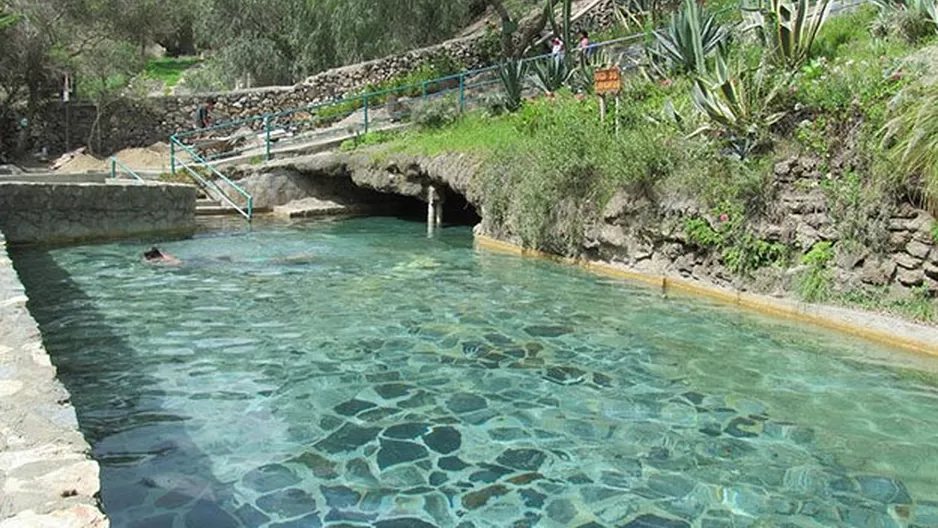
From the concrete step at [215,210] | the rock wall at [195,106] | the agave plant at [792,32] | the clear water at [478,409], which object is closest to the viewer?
the clear water at [478,409]

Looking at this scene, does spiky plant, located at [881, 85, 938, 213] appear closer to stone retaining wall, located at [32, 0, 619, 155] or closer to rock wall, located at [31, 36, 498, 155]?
stone retaining wall, located at [32, 0, 619, 155]

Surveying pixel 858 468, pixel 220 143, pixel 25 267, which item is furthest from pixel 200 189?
pixel 858 468

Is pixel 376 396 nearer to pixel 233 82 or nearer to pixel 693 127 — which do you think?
pixel 693 127

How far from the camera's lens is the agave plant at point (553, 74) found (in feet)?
61.1

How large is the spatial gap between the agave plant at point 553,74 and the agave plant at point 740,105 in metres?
7.34

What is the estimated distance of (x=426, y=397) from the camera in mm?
6871

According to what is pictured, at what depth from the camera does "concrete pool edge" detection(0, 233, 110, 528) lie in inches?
115

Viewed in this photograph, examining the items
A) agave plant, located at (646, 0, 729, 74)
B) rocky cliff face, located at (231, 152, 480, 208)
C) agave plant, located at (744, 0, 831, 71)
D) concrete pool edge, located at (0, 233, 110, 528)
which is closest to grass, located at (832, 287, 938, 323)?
agave plant, located at (744, 0, 831, 71)

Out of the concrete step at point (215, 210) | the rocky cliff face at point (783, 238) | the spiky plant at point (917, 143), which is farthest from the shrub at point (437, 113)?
the spiky plant at point (917, 143)

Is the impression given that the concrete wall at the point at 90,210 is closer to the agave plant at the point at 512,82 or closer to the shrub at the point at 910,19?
the agave plant at the point at 512,82

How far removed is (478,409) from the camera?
21.7ft

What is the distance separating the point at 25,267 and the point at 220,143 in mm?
12115

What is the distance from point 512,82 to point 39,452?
54.3ft

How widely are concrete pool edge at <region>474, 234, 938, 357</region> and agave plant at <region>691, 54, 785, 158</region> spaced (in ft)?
6.66
